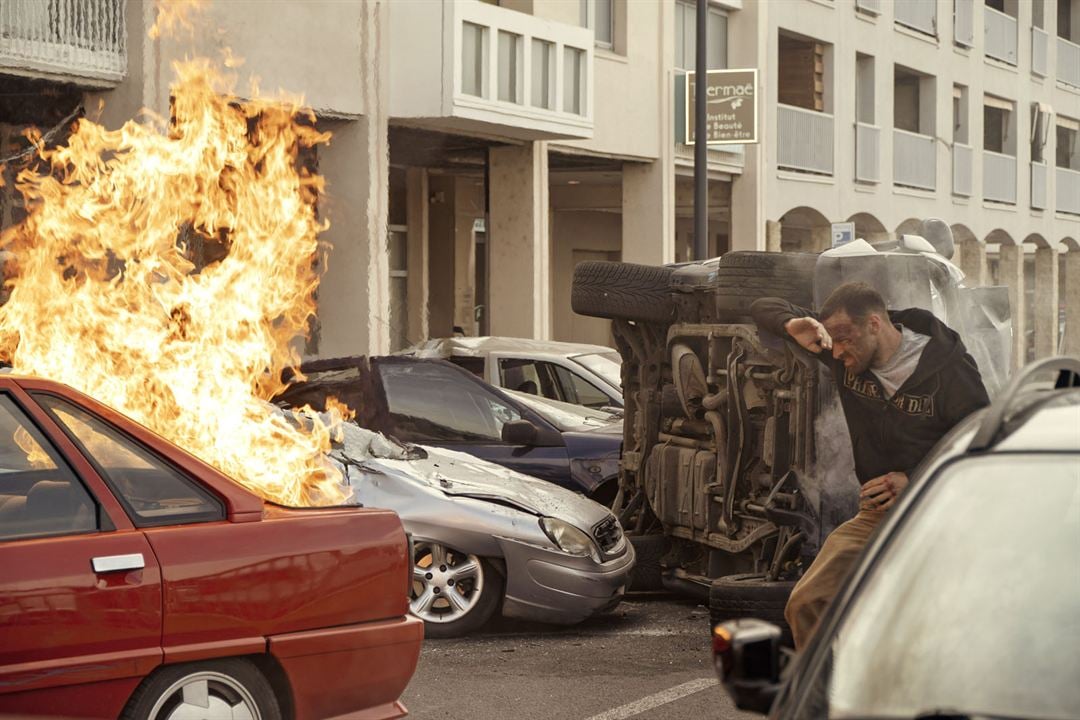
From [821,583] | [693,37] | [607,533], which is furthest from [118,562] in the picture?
[693,37]

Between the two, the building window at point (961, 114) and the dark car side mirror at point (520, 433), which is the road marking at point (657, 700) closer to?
the dark car side mirror at point (520, 433)

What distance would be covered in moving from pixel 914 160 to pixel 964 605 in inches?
1357

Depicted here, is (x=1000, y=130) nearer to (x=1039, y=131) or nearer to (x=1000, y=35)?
(x=1039, y=131)

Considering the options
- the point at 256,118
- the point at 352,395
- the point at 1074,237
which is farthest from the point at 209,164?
the point at 1074,237

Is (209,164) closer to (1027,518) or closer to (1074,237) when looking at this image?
(1027,518)

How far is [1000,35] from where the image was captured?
41438 mm

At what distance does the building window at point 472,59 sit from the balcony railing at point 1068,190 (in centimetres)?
2834

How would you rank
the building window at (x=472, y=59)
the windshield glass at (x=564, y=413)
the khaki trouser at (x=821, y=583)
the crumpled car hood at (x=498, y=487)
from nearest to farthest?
1. the khaki trouser at (x=821, y=583)
2. the crumpled car hood at (x=498, y=487)
3. the windshield glass at (x=564, y=413)
4. the building window at (x=472, y=59)

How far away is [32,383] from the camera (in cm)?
512

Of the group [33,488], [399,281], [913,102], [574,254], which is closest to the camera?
[33,488]

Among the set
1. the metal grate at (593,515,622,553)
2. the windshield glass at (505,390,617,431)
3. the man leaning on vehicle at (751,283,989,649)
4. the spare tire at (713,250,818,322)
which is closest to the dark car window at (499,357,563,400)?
the windshield glass at (505,390,617,431)

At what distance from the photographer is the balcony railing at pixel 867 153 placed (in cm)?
3366

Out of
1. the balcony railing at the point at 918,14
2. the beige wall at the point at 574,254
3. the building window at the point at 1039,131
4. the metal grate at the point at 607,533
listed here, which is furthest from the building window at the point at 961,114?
the metal grate at the point at 607,533

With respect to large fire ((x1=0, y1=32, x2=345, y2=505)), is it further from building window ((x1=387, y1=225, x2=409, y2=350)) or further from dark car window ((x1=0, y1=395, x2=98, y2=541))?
building window ((x1=387, y1=225, x2=409, y2=350))
